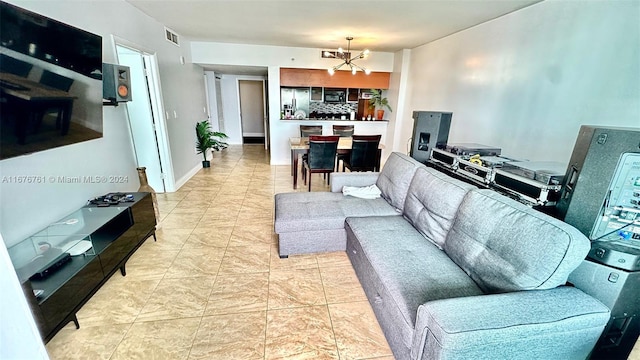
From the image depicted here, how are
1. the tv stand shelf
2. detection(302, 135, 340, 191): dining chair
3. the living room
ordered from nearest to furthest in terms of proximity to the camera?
the tv stand shelf < the living room < detection(302, 135, 340, 191): dining chair

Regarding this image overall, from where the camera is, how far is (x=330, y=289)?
198 cm

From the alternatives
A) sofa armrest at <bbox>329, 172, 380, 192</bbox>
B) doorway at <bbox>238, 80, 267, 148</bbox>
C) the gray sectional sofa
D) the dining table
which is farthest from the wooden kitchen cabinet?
the gray sectional sofa

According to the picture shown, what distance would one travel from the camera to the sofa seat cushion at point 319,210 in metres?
2.23

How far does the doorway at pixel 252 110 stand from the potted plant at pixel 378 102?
3.75 meters

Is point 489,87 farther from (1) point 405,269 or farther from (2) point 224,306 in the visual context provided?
(2) point 224,306

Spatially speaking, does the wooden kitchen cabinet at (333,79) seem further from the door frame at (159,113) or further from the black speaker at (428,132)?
the black speaker at (428,132)

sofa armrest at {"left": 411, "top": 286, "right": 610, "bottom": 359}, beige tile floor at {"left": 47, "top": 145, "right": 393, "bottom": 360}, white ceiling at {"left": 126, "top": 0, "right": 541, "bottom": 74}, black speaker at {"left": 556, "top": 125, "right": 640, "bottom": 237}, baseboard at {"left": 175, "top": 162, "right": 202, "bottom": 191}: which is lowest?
beige tile floor at {"left": 47, "top": 145, "right": 393, "bottom": 360}

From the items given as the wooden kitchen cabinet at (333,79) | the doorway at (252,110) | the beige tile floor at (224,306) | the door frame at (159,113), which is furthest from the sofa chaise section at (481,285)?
the doorway at (252,110)

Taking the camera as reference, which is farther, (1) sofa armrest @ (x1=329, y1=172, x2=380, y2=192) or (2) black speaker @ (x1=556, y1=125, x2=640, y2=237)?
(1) sofa armrest @ (x1=329, y1=172, x2=380, y2=192)

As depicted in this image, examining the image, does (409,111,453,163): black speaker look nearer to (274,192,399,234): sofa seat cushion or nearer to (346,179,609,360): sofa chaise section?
(274,192,399,234): sofa seat cushion

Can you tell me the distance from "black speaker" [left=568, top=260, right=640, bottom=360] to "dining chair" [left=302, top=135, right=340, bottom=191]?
279cm

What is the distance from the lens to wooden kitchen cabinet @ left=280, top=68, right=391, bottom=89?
5539mm

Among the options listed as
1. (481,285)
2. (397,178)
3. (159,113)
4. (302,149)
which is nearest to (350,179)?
(397,178)

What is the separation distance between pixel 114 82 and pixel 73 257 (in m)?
1.49
